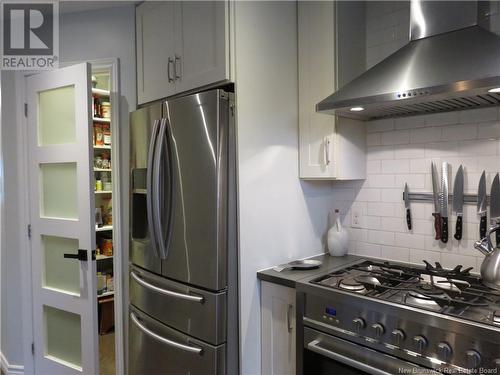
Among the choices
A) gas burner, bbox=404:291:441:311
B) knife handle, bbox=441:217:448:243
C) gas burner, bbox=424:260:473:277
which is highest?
knife handle, bbox=441:217:448:243

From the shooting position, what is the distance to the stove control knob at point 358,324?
4.63 feet

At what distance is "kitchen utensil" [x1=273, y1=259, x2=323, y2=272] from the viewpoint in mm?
1846

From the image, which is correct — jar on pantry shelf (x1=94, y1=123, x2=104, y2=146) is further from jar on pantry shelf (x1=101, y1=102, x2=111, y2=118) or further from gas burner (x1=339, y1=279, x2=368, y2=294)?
gas burner (x1=339, y1=279, x2=368, y2=294)

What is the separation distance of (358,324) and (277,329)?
0.47 meters

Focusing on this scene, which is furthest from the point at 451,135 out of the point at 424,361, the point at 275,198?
the point at 424,361

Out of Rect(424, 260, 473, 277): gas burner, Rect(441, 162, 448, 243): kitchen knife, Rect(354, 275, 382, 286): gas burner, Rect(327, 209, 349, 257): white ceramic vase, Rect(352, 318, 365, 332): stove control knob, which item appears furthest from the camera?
Rect(327, 209, 349, 257): white ceramic vase

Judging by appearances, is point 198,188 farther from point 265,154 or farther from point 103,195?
point 103,195

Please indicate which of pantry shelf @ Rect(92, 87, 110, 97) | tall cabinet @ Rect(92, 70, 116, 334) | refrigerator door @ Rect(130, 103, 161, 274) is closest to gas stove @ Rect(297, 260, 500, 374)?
refrigerator door @ Rect(130, 103, 161, 274)

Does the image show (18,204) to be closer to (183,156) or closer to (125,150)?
(125,150)

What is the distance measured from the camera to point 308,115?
1.98 metres

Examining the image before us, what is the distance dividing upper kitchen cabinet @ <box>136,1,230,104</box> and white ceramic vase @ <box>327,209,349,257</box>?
1077mm

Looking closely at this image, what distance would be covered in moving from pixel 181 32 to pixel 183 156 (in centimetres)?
69

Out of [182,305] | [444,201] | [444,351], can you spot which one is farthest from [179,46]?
[444,351]

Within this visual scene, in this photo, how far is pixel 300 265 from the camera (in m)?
1.88
